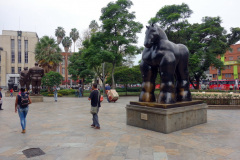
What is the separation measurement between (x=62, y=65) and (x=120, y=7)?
45.8 metres

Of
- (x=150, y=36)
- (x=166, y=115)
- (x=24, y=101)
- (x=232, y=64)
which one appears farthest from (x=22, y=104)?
(x=232, y=64)

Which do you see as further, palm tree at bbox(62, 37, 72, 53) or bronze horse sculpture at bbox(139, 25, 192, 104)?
palm tree at bbox(62, 37, 72, 53)

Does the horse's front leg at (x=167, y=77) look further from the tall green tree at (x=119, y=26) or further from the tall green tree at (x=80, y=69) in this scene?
the tall green tree at (x=80, y=69)

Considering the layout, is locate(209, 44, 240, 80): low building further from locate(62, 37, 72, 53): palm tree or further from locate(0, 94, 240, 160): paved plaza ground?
locate(0, 94, 240, 160): paved plaza ground

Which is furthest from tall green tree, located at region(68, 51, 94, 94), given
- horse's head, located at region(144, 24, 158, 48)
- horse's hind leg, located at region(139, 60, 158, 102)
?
horse's head, located at region(144, 24, 158, 48)

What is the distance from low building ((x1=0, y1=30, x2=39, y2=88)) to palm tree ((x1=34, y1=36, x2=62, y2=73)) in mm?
23868

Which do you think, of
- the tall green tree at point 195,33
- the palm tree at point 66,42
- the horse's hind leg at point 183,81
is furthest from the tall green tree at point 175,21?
the palm tree at point 66,42

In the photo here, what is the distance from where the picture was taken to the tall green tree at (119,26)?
18.4m

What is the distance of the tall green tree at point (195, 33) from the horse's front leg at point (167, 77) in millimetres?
15694

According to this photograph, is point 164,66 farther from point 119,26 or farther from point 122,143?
point 119,26

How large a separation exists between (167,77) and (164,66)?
402 mm

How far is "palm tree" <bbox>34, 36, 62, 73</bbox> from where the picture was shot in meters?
28.4

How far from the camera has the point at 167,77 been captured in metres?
6.08

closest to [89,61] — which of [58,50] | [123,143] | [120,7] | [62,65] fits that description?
[120,7]
